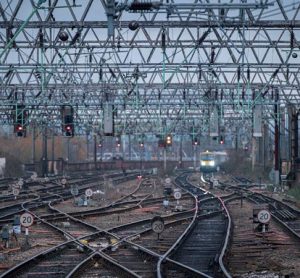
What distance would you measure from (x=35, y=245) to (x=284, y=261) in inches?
229

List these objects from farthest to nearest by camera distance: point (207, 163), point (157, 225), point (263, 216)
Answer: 1. point (207, 163)
2. point (263, 216)
3. point (157, 225)

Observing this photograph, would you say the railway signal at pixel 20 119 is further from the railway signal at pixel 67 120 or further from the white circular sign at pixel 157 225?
the white circular sign at pixel 157 225

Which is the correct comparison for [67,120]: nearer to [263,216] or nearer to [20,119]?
[20,119]

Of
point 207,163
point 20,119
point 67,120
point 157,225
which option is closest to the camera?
point 157,225

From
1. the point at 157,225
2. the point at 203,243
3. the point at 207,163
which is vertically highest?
the point at 207,163

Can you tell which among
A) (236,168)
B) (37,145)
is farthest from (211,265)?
(37,145)

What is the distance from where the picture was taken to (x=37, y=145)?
88938 millimetres

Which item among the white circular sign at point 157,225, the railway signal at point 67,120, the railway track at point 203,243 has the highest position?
the railway signal at point 67,120

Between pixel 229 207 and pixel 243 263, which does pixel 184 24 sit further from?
pixel 229 207

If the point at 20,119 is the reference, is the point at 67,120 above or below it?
below

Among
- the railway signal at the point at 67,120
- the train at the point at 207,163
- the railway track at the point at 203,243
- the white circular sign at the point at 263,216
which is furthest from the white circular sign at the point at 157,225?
the train at the point at 207,163

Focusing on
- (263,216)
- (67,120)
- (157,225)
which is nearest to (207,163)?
(67,120)

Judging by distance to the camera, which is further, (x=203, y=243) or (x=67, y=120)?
(x=67, y=120)

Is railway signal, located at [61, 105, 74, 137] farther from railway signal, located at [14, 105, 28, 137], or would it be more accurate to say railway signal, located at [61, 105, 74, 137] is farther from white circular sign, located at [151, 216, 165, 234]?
white circular sign, located at [151, 216, 165, 234]
